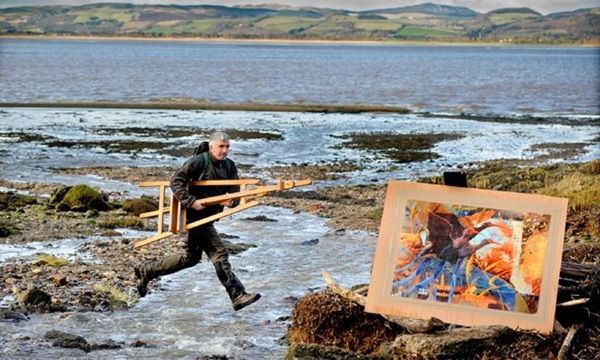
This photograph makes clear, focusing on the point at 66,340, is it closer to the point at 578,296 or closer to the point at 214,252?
the point at 214,252

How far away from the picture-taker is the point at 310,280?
15789 mm

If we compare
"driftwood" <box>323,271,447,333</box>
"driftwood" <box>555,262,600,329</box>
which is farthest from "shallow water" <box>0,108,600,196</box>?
"driftwood" <box>555,262,600,329</box>

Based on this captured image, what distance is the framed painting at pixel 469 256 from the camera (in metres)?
9.70

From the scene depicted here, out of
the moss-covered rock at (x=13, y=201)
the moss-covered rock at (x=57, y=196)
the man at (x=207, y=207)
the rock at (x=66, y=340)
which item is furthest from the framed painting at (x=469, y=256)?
the moss-covered rock at (x=57, y=196)

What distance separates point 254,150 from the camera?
37.0 m

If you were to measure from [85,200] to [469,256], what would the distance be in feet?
46.0

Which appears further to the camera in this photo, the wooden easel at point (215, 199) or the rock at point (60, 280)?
the rock at point (60, 280)

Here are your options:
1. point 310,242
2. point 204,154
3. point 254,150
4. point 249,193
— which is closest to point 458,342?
point 249,193

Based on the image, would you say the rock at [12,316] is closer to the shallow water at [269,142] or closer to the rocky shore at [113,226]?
the rocky shore at [113,226]

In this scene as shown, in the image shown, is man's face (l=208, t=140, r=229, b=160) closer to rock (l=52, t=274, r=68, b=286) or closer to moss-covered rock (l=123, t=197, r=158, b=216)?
rock (l=52, t=274, r=68, b=286)

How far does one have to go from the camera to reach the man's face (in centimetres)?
1173

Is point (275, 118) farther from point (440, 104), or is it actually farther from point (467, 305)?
point (467, 305)

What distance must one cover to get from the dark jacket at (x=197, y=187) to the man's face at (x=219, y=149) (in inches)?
4.6

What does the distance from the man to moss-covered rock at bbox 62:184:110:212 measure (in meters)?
9.39
